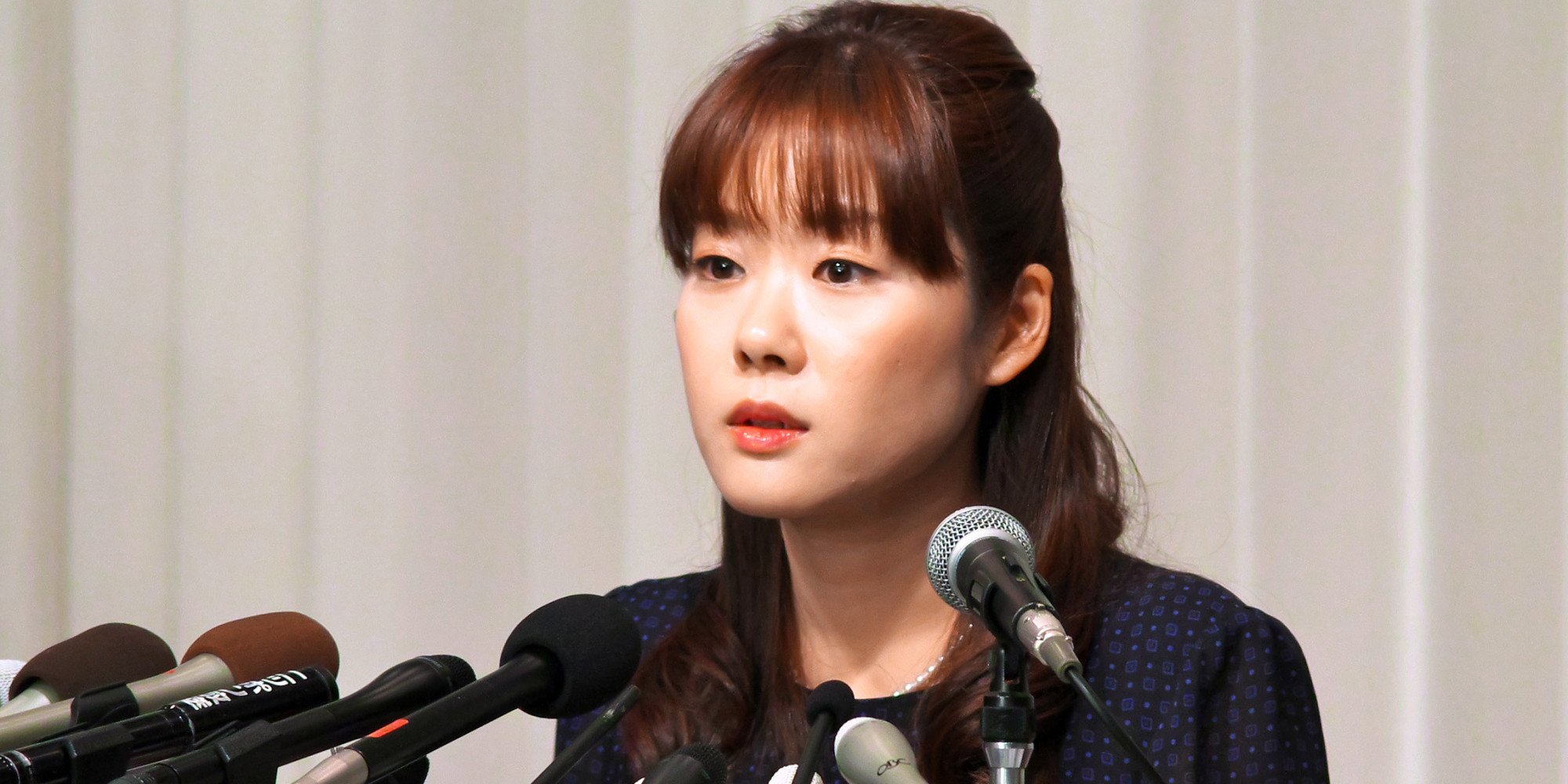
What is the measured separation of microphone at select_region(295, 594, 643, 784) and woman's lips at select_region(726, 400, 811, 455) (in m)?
0.29

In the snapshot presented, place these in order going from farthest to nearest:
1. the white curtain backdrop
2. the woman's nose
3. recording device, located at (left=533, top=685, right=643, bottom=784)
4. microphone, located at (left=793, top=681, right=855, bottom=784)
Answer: the white curtain backdrop
the woman's nose
microphone, located at (left=793, top=681, right=855, bottom=784)
recording device, located at (left=533, top=685, right=643, bottom=784)

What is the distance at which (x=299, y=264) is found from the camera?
2.05m

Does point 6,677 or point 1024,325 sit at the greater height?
point 1024,325

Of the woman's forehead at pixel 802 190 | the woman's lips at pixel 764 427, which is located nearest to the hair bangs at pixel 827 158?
the woman's forehead at pixel 802 190

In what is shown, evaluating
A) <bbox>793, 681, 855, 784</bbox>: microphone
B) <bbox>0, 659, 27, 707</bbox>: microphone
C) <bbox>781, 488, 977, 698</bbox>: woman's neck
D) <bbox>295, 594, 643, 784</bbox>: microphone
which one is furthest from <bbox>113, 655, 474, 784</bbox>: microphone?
<bbox>781, 488, 977, 698</bbox>: woman's neck

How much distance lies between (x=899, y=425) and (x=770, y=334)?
12 centimetres

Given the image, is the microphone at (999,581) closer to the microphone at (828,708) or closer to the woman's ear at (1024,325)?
the microphone at (828,708)

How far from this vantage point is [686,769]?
0.64 meters

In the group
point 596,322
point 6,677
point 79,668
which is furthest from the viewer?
point 596,322

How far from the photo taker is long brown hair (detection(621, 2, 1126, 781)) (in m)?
1.10

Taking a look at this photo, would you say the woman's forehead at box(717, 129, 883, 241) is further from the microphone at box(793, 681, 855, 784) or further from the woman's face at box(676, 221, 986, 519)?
the microphone at box(793, 681, 855, 784)

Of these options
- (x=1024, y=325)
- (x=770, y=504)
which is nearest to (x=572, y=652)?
(x=770, y=504)

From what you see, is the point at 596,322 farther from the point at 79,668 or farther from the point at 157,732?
the point at 157,732

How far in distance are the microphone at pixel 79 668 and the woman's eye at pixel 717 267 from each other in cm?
47
